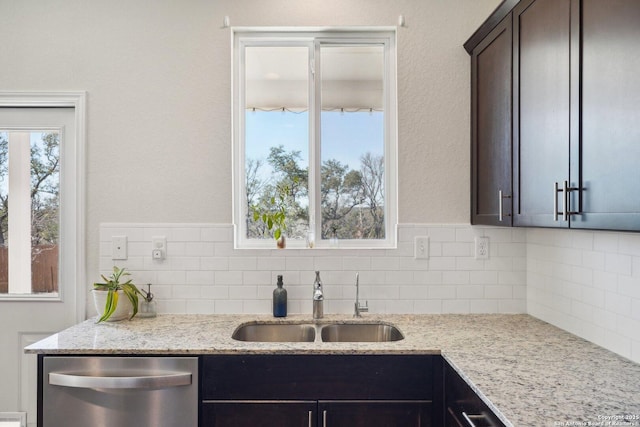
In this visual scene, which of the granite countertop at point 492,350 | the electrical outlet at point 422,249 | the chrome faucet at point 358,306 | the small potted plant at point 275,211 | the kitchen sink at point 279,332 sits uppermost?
the small potted plant at point 275,211

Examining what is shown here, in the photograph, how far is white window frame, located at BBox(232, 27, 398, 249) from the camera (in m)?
2.43

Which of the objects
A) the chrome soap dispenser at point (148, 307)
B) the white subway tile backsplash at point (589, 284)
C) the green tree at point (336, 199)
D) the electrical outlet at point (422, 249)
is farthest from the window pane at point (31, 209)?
the white subway tile backsplash at point (589, 284)

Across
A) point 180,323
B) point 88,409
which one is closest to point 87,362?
point 88,409

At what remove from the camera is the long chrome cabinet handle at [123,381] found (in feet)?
5.49

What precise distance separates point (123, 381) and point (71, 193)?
4.06ft

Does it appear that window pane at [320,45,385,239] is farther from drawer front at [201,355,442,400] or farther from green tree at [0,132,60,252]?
green tree at [0,132,60,252]

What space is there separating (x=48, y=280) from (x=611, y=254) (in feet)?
9.14

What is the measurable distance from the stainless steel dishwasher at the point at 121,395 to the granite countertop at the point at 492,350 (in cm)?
5

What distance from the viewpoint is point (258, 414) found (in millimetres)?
1707

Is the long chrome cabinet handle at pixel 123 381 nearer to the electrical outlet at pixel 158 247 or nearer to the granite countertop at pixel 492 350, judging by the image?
the granite countertop at pixel 492 350

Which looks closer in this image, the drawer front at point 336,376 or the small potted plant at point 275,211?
the drawer front at point 336,376

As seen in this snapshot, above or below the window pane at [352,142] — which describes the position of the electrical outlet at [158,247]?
below

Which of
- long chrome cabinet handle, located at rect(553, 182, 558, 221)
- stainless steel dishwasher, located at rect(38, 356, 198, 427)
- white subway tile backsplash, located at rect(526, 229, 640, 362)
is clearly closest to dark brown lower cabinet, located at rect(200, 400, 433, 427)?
stainless steel dishwasher, located at rect(38, 356, 198, 427)

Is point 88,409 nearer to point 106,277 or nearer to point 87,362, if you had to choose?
point 87,362
